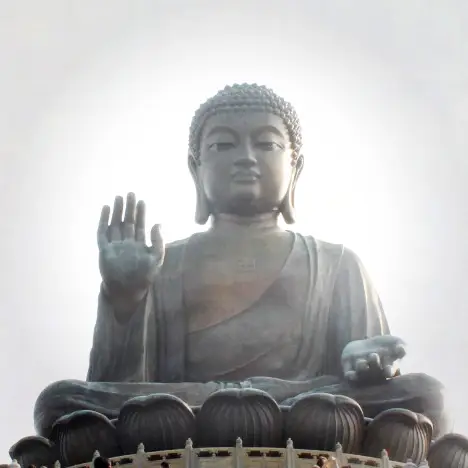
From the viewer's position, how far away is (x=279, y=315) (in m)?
11.0

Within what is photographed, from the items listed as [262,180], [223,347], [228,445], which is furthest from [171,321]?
[228,445]

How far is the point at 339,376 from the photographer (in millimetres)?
10336

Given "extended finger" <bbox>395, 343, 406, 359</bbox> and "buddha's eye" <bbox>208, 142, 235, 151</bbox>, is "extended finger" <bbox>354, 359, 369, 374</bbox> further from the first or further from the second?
"buddha's eye" <bbox>208, 142, 235, 151</bbox>

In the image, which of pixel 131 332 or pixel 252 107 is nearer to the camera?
pixel 131 332

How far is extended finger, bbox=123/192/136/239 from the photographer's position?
10.4 metres

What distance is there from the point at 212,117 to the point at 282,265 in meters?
1.51

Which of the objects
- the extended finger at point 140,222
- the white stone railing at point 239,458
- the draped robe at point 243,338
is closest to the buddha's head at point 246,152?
the draped robe at point 243,338

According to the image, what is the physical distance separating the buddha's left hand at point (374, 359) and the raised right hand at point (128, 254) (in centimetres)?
160

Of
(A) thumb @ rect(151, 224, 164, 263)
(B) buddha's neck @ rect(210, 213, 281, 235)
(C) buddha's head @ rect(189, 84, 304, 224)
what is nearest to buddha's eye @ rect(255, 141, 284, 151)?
(C) buddha's head @ rect(189, 84, 304, 224)

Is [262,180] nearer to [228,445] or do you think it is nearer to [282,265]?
[282,265]

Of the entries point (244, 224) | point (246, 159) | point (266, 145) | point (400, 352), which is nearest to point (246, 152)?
point (246, 159)

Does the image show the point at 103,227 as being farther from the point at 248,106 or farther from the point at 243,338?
the point at 248,106

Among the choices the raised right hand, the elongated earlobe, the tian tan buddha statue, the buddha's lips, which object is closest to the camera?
the tian tan buddha statue

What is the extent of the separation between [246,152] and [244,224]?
62 cm
